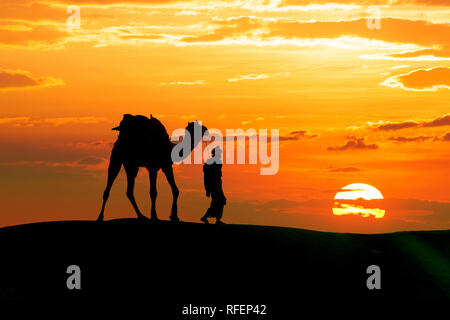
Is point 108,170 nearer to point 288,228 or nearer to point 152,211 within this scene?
point 152,211

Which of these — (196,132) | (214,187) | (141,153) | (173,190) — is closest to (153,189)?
(173,190)

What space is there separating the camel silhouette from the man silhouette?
50.7 inches

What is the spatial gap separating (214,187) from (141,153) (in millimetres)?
3126

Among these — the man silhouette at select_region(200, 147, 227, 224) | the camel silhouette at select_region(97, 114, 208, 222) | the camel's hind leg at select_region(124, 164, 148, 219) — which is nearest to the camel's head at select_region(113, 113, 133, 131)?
the camel silhouette at select_region(97, 114, 208, 222)

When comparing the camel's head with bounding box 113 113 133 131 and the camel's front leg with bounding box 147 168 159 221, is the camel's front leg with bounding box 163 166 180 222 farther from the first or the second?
the camel's head with bounding box 113 113 133 131

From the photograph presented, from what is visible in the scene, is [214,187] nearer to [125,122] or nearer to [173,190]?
[173,190]

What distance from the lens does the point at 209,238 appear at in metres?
27.9

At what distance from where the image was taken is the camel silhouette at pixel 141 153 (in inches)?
1218

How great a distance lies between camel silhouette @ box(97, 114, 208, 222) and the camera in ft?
102

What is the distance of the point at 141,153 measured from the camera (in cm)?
3100

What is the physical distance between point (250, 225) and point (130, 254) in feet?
20.5
